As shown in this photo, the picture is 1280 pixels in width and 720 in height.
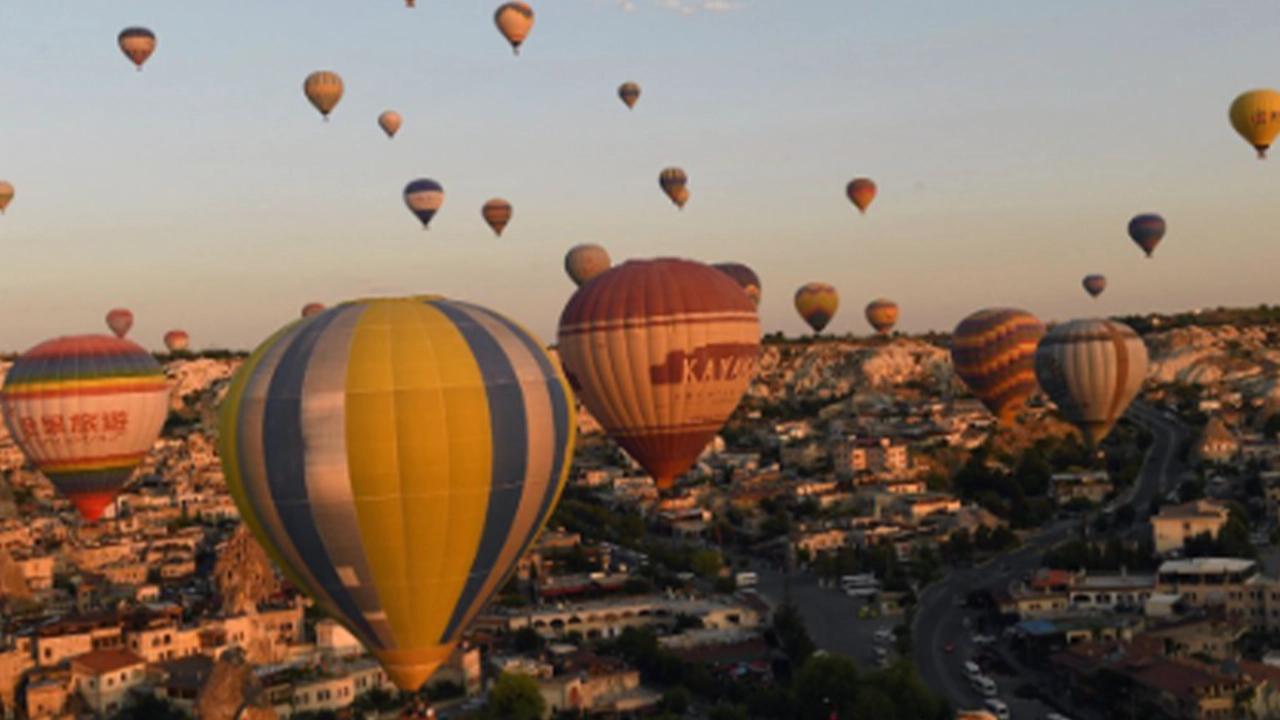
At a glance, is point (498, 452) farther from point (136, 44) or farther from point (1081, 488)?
point (1081, 488)

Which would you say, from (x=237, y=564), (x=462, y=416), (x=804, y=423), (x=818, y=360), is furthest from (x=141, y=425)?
(x=818, y=360)

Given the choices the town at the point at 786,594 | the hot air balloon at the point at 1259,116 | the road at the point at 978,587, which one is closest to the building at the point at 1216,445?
the town at the point at 786,594

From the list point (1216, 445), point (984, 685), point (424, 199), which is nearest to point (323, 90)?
point (424, 199)

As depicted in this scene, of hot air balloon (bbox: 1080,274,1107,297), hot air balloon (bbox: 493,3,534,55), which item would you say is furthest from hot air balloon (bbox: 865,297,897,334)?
hot air balloon (bbox: 493,3,534,55)

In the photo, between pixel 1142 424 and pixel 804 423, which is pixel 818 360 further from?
pixel 1142 424

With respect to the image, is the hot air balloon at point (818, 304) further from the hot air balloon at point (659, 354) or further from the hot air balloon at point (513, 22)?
the hot air balloon at point (659, 354)

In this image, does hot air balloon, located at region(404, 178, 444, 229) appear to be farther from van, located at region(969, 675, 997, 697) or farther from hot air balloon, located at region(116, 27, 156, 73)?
van, located at region(969, 675, 997, 697)
